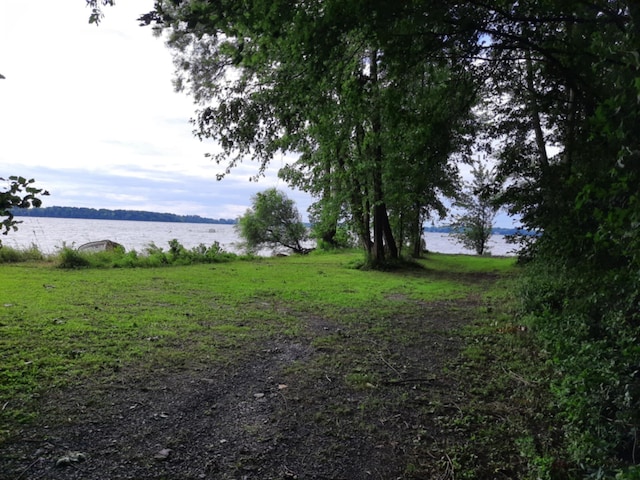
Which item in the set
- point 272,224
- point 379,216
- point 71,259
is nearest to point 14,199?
point 71,259

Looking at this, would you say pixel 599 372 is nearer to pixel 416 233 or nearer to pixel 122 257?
pixel 122 257

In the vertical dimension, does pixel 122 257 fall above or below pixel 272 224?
below

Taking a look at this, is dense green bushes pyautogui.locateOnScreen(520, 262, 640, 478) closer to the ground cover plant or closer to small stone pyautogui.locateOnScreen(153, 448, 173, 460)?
the ground cover plant

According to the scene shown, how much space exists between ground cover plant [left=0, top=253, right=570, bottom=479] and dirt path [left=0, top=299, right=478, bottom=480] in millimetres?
13

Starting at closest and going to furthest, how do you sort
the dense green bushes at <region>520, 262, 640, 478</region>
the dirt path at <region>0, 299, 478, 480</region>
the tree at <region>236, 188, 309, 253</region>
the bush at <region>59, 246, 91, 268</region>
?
the dense green bushes at <region>520, 262, 640, 478</region>
the dirt path at <region>0, 299, 478, 480</region>
the bush at <region>59, 246, 91, 268</region>
the tree at <region>236, 188, 309, 253</region>

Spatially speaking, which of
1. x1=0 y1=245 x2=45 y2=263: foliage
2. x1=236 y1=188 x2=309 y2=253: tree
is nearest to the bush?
x1=0 y1=245 x2=45 y2=263: foliage

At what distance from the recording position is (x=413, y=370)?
448cm

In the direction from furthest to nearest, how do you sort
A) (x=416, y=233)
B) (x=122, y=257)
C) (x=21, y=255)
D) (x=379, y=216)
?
(x=416, y=233) < (x=379, y=216) < (x=122, y=257) < (x=21, y=255)

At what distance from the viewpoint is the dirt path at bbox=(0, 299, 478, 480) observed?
2.60m

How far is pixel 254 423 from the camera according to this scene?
10.5 ft

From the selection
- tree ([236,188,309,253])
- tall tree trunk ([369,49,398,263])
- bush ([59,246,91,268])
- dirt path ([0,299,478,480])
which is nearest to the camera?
dirt path ([0,299,478,480])

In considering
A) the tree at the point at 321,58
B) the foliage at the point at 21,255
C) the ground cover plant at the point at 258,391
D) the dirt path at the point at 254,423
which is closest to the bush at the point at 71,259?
the foliage at the point at 21,255

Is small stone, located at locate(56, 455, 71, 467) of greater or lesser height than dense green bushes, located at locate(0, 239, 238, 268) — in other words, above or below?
below

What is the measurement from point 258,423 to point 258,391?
596mm
